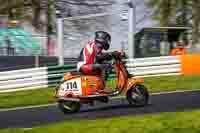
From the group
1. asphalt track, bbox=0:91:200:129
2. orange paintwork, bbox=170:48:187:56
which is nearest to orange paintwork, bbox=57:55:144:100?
asphalt track, bbox=0:91:200:129

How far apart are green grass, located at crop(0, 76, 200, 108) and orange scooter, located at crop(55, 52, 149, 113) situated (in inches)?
83.3

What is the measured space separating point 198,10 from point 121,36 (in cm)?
561

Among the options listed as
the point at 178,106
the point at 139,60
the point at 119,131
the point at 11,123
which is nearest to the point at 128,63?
the point at 139,60


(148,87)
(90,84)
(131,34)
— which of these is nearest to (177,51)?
(131,34)

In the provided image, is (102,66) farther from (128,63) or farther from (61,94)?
(128,63)

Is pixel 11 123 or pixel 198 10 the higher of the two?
pixel 198 10

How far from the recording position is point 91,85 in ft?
35.0

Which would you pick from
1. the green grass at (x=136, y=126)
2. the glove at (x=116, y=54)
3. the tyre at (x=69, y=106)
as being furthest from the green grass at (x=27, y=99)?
the green grass at (x=136, y=126)

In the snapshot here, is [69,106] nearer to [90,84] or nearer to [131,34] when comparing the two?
[90,84]

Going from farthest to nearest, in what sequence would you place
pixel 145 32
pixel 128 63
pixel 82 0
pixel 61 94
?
Result: pixel 82 0 < pixel 145 32 < pixel 128 63 < pixel 61 94

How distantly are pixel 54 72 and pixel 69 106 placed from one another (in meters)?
6.14

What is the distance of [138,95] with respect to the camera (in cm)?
1100

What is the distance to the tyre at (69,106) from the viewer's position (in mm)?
10641

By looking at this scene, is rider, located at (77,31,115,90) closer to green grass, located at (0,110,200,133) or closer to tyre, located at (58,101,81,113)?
tyre, located at (58,101,81,113)
